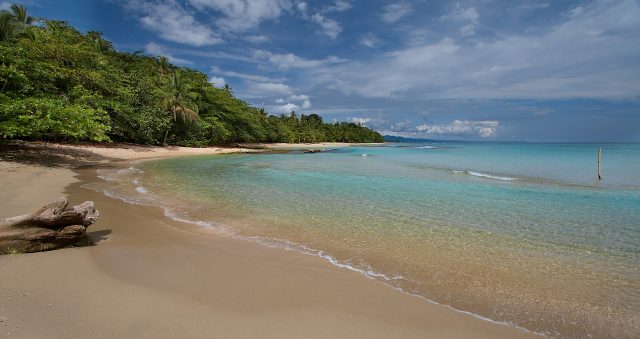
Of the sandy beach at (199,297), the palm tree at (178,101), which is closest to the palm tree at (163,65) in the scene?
the palm tree at (178,101)

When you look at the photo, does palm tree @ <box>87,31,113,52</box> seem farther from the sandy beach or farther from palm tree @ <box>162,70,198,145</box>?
the sandy beach

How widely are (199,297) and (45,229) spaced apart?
3.02m

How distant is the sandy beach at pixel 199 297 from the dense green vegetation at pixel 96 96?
→ 12.3 metres

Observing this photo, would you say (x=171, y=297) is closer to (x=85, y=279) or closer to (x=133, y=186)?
(x=85, y=279)

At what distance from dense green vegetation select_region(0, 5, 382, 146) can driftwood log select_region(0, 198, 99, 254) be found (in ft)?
38.6

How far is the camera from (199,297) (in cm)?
381

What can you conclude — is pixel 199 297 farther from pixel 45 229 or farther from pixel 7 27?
pixel 7 27

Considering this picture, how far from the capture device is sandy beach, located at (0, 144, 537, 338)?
314 cm

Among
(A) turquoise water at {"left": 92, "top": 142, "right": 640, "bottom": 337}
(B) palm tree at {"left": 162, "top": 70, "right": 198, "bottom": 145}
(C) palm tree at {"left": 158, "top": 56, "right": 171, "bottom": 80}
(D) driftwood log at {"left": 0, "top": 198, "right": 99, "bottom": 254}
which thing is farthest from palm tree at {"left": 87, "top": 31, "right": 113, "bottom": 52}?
(D) driftwood log at {"left": 0, "top": 198, "right": 99, "bottom": 254}

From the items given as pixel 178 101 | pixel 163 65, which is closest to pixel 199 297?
pixel 178 101

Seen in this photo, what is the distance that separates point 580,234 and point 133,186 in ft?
46.0

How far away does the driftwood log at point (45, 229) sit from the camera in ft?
15.4

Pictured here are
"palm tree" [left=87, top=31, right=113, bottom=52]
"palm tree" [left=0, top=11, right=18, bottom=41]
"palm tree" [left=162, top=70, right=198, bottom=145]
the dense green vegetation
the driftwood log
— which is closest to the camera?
the driftwood log

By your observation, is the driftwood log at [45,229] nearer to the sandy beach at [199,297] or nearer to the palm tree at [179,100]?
the sandy beach at [199,297]
